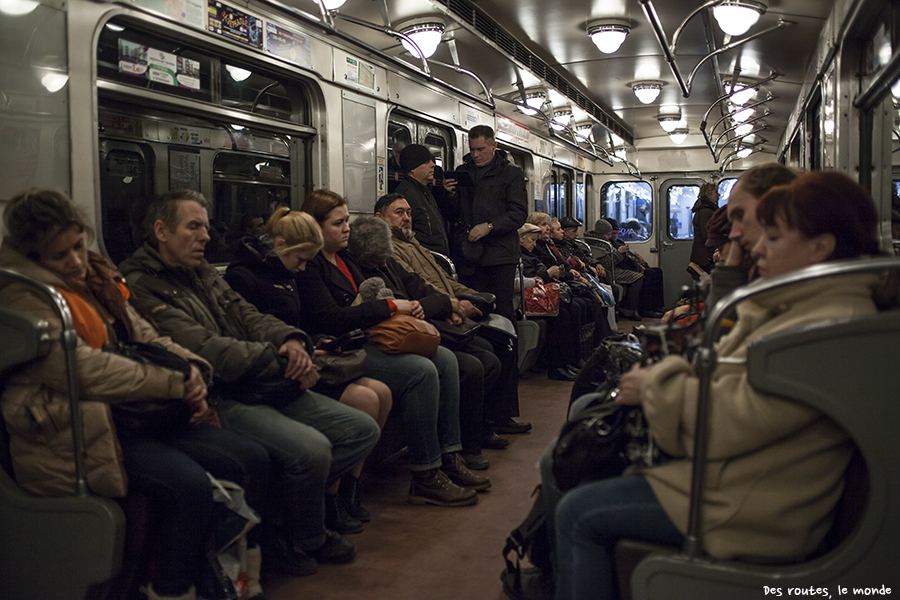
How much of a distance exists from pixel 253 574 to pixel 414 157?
3433mm

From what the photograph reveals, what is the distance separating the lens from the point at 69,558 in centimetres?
204

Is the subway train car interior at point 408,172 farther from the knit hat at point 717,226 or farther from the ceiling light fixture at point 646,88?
the knit hat at point 717,226

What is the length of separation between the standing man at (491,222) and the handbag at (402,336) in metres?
1.97

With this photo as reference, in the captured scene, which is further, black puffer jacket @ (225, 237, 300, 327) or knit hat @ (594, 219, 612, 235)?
knit hat @ (594, 219, 612, 235)

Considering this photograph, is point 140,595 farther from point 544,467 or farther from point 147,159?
point 147,159

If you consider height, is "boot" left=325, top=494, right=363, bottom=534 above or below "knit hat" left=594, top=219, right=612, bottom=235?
below

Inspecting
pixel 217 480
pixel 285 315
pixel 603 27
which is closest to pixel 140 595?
pixel 217 480

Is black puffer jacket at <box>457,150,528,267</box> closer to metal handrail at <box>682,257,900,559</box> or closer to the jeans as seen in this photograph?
the jeans

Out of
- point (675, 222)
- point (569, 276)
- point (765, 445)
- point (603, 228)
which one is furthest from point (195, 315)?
point (675, 222)

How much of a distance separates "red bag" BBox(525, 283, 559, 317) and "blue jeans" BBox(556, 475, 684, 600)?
4.36 m

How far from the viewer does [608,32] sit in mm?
6230

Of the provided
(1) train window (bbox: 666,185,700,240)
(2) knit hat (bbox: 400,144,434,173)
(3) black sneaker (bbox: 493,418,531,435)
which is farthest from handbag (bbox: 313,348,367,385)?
(1) train window (bbox: 666,185,700,240)

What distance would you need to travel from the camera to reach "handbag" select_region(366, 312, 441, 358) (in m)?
3.46

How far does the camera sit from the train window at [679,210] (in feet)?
44.6
